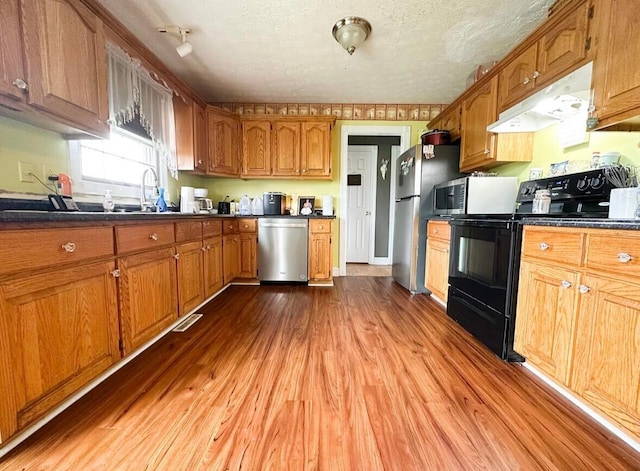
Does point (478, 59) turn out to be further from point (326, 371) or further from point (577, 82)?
point (326, 371)

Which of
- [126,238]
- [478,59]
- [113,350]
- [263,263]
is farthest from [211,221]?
[478,59]

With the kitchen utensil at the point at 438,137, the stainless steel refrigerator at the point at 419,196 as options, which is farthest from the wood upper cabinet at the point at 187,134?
the kitchen utensil at the point at 438,137

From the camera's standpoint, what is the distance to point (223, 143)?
3219 millimetres

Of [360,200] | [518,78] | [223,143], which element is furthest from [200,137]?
[518,78]

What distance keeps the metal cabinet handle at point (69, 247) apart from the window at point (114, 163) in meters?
1.00

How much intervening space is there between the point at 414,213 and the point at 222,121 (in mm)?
2598

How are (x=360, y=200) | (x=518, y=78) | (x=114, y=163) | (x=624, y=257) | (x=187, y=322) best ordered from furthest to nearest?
(x=360, y=200) → (x=114, y=163) → (x=187, y=322) → (x=518, y=78) → (x=624, y=257)

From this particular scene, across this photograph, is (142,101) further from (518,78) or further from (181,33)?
(518,78)

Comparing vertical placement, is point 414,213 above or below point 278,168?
below

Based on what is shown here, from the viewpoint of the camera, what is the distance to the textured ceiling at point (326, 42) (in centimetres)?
184

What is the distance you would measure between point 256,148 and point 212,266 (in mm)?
1680

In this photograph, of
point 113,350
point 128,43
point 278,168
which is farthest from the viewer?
point 278,168

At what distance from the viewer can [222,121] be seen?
10.5 feet

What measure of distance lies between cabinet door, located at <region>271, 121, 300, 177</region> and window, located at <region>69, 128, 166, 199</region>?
1346 millimetres
